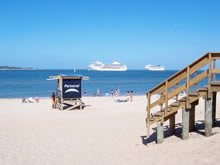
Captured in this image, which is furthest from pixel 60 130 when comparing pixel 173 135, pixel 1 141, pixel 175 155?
pixel 175 155

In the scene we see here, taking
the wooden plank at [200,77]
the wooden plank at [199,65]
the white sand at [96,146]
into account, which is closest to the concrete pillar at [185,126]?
the white sand at [96,146]

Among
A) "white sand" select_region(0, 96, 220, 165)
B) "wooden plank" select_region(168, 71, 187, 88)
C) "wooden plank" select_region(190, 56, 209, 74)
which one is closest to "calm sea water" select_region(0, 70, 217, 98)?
"white sand" select_region(0, 96, 220, 165)

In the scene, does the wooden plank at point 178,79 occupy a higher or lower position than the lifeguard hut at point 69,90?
higher

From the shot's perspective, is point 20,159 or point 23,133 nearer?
point 20,159

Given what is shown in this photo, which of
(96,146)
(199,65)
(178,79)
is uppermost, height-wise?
(199,65)

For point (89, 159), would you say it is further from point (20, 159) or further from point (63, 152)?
point (20, 159)

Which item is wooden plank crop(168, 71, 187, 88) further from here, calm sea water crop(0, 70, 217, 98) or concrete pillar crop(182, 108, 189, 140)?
calm sea water crop(0, 70, 217, 98)

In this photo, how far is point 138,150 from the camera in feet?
26.2

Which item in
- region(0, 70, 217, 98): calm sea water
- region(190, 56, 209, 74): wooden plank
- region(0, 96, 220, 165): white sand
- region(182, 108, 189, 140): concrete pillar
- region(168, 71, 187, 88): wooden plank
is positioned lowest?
region(0, 70, 217, 98): calm sea water

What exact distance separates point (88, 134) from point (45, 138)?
1.64 m

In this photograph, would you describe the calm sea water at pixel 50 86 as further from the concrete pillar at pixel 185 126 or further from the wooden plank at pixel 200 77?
the wooden plank at pixel 200 77

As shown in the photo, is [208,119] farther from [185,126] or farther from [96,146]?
[96,146]

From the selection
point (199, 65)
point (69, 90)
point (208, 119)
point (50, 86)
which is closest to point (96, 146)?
point (208, 119)

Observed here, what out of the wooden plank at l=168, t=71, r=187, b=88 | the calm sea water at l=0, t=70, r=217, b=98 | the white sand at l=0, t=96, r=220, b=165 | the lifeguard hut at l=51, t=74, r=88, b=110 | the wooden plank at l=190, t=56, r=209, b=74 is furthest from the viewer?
the calm sea water at l=0, t=70, r=217, b=98
